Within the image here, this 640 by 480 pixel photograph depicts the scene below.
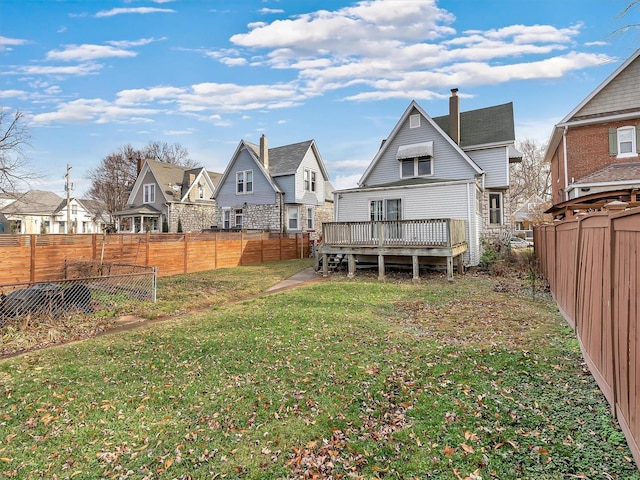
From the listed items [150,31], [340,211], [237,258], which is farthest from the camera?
[237,258]

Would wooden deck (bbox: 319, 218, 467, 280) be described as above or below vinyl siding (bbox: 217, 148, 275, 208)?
below

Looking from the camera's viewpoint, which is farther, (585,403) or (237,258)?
(237,258)

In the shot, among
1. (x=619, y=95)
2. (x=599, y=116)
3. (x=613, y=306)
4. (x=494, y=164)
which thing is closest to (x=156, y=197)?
(x=494, y=164)

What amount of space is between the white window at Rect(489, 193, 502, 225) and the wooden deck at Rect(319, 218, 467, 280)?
511 cm

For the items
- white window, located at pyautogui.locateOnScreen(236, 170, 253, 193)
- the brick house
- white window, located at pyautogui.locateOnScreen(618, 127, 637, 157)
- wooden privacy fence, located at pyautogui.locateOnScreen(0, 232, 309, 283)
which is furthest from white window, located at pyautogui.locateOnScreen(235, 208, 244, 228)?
white window, located at pyautogui.locateOnScreen(618, 127, 637, 157)

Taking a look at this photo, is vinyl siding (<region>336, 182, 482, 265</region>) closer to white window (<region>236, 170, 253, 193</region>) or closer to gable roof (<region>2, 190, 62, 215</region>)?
white window (<region>236, 170, 253, 193</region>)

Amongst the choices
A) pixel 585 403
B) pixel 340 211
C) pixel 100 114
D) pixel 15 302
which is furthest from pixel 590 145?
pixel 100 114

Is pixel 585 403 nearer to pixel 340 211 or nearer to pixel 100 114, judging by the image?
pixel 340 211

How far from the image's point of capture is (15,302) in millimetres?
6746

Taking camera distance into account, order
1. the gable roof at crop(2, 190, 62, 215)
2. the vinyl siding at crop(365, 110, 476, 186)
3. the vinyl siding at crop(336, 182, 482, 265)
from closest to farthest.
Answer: the vinyl siding at crop(336, 182, 482, 265) → the vinyl siding at crop(365, 110, 476, 186) → the gable roof at crop(2, 190, 62, 215)

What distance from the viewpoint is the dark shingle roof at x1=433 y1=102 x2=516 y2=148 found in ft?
56.8

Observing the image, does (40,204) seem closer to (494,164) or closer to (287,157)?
(287,157)

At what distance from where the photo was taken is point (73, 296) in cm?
761

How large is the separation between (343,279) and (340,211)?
5.22m
